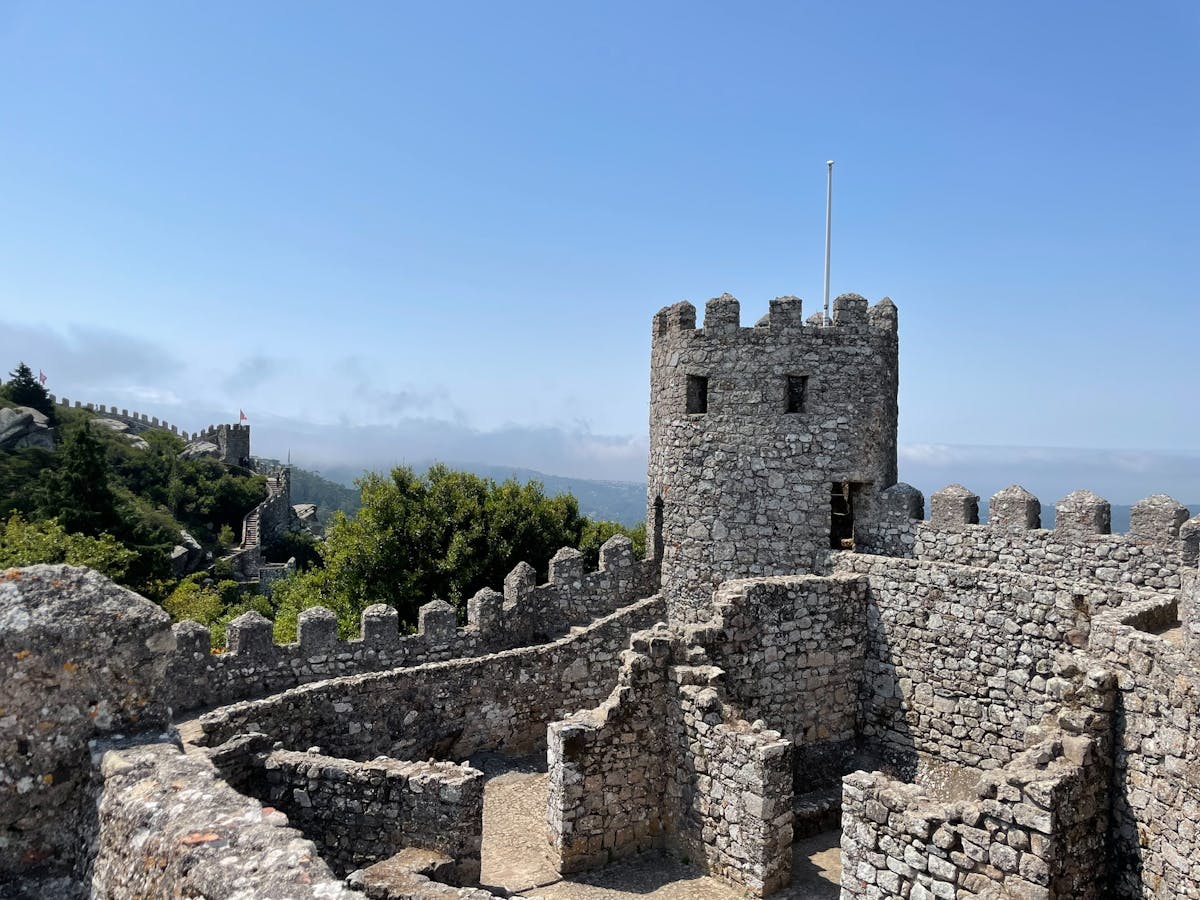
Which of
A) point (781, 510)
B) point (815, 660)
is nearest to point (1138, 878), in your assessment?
point (815, 660)

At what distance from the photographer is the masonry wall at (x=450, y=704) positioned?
1063cm

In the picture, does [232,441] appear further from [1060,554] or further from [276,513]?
[1060,554]

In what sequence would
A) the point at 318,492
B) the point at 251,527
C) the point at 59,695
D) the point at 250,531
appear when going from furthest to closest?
the point at 318,492 < the point at 251,527 < the point at 250,531 < the point at 59,695

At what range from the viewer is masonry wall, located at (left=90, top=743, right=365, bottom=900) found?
3.40 metres

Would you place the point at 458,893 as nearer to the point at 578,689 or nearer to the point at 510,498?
the point at 578,689

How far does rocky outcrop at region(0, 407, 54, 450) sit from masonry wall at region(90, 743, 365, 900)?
177 ft

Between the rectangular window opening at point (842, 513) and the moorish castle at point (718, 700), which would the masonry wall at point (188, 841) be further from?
the rectangular window opening at point (842, 513)

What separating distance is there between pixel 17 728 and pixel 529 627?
1075 centimetres

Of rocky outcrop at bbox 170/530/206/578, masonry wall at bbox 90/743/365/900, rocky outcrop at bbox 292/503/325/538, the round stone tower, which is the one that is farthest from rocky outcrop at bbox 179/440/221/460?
masonry wall at bbox 90/743/365/900

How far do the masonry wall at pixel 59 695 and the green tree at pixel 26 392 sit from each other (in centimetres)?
6392

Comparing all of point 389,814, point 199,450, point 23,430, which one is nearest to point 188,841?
point 389,814

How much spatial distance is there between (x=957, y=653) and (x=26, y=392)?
65.9m

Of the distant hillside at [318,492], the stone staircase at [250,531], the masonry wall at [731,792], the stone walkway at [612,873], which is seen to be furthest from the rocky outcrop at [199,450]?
the distant hillside at [318,492]

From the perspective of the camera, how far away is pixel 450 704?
1206cm
